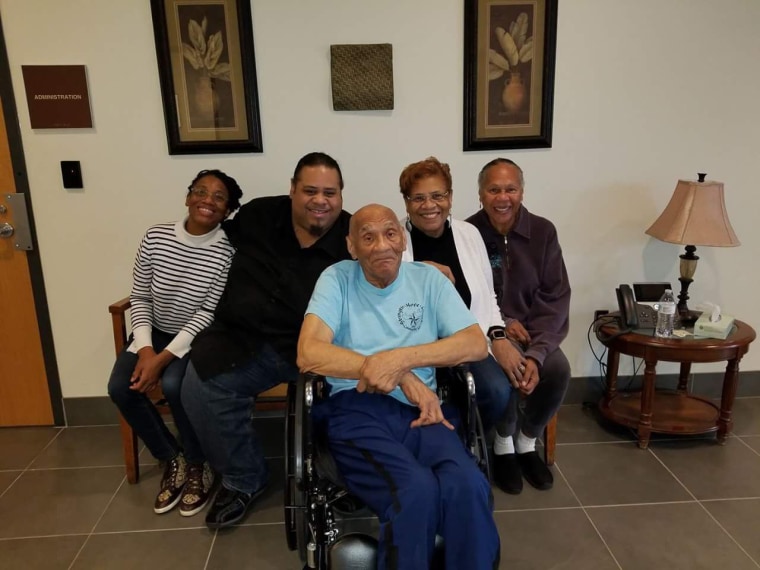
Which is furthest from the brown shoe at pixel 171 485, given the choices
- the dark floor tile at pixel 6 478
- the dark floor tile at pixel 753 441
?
the dark floor tile at pixel 753 441

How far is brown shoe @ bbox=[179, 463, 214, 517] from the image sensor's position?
6.53 ft

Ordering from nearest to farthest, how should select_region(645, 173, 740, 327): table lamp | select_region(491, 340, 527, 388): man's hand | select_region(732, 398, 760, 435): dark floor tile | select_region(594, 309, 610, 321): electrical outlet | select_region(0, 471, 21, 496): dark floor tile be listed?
select_region(491, 340, 527, 388): man's hand → select_region(0, 471, 21, 496): dark floor tile → select_region(645, 173, 740, 327): table lamp → select_region(732, 398, 760, 435): dark floor tile → select_region(594, 309, 610, 321): electrical outlet

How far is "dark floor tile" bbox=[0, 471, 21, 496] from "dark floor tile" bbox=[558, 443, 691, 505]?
2247mm

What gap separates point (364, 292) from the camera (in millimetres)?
1629

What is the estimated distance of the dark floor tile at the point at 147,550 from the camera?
175 centimetres

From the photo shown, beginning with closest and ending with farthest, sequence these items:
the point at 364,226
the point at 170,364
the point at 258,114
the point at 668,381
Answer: the point at 364,226 → the point at 170,364 → the point at 258,114 → the point at 668,381

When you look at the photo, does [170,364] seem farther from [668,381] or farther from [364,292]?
[668,381]

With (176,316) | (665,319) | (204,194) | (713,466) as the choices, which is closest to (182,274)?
(176,316)

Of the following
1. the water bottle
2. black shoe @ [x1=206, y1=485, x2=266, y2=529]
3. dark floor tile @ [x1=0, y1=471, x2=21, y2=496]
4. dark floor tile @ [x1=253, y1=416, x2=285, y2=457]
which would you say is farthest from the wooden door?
the water bottle

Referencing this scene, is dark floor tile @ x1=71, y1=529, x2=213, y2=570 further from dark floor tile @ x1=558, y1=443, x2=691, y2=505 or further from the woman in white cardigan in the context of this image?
dark floor tile @ x1=558, y1=443, x2=691, y2=505

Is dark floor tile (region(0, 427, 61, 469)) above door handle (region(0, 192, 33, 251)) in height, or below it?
below

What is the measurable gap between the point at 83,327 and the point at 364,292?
1688mm

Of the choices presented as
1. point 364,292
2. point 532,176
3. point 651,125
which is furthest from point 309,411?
point 651,125

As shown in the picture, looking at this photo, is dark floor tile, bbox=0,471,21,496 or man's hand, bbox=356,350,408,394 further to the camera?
dark floor tile, bbox=0,471,21,496
